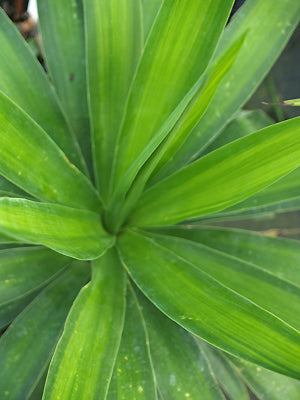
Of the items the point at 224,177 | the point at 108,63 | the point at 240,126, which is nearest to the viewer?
the point at 224,177

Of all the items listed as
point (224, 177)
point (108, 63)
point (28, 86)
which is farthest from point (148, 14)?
point (224, 177)

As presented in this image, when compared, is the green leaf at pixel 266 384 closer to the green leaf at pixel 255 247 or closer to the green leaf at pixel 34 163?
the green leaf at pixel 255 247

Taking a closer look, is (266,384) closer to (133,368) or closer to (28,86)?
(133,368)

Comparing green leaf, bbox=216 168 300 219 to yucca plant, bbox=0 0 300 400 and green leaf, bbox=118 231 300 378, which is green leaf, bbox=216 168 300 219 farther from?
green leaf, bbox=118 231 300 378

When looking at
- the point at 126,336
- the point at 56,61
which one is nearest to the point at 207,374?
the point at 126,336

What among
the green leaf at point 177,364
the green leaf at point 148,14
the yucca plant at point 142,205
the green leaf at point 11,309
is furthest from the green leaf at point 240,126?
the green leaf at point 11,309

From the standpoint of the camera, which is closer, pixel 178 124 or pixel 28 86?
pixel 178 124

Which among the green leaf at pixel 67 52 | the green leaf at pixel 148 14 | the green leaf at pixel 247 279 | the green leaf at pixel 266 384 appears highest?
the green leaf at pixel 148 14

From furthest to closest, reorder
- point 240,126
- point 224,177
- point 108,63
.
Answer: point 240,126 → point 108,63 → point 224,177
